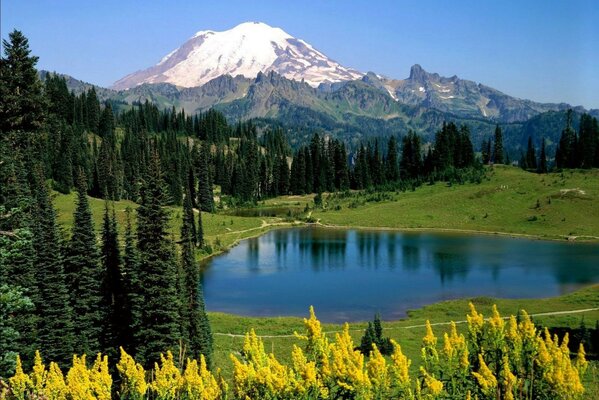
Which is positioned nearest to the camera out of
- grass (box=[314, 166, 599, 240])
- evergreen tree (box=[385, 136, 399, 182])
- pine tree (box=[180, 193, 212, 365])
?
pine tree (box=[180, 193, 212, 365])

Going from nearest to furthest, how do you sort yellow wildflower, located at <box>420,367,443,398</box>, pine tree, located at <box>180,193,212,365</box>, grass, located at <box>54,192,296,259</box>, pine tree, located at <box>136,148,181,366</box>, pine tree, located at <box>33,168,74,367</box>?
yellow wildflower, located at <box>420,367,443,398</box> < pine tree, located at <box>136,148,181,366</box> < pine tree, located at <box>33,168,74,367</box> < pine tree, located at <box>180,193,212,365</box> < grass, located at <box>54,192,296,259</box>

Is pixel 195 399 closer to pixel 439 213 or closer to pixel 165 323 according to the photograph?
pixel 165 323

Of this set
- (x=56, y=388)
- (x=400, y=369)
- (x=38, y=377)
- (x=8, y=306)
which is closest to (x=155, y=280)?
(x=8, y=306)

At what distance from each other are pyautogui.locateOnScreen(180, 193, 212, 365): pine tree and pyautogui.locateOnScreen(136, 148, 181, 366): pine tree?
5.97 feet

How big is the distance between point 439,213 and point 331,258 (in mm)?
42452

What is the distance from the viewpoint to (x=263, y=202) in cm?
16400

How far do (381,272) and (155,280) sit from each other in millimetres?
49189

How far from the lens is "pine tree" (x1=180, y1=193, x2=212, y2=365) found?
36719 mm

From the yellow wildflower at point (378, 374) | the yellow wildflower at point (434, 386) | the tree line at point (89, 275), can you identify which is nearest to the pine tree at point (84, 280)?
the tree line at point (89, 275)

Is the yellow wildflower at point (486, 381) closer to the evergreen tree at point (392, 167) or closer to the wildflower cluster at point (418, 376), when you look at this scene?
the wildflower cluster at point (418, 376)

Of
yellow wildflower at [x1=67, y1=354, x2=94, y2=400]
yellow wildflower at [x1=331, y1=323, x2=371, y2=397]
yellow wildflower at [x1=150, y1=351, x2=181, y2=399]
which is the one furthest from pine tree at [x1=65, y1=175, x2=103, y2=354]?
yellow wildflower at [x1=331, y1=323, x2=371, y2=397]

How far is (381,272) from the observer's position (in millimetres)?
77875

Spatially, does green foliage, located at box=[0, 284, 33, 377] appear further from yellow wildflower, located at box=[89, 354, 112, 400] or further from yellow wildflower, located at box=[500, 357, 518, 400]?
yellow wildflower, located at box=[500, 357, 518, 400]

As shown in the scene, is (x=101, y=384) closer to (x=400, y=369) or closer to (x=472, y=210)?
(x=400, y=369)
